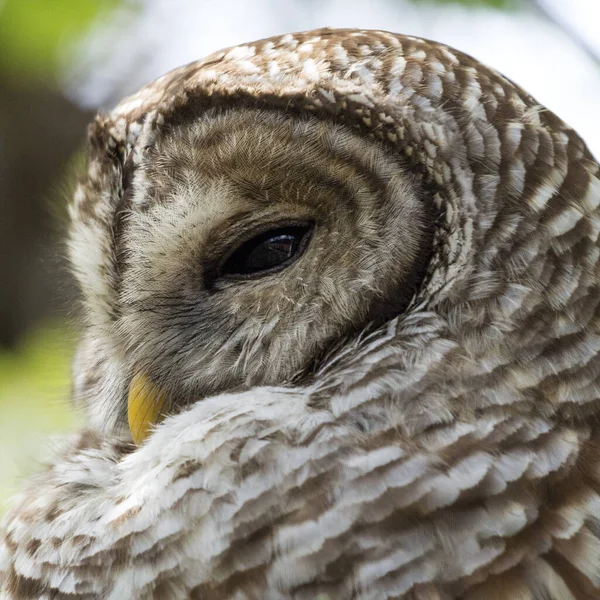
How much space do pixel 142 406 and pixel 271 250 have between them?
434mm

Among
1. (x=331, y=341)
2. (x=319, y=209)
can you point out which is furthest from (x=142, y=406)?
(x=319, y=209)

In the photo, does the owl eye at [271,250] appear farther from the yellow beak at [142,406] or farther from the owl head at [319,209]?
the yellow beak at [142,406]

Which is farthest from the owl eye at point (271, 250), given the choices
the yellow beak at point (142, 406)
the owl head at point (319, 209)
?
the yellow beak at point (142, 406)

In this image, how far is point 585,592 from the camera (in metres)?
1.34

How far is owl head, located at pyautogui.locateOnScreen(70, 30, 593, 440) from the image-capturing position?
5.31 feet

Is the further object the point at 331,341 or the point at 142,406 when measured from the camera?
the point at 142,406

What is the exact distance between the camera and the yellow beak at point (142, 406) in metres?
1.79

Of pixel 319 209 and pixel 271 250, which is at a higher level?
pixel 319 209

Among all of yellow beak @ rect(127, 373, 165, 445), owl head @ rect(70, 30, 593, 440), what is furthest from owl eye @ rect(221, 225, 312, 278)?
yellow beak @ rect(127, 373, 165, 445)

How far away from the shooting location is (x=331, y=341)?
1.68 m

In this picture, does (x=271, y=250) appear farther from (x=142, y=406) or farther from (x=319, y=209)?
(x=142, y=406)

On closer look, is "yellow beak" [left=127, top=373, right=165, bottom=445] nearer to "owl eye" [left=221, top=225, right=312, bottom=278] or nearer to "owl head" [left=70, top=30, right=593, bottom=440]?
"owl head" [left=70, top=30, right=593, bottom=440]

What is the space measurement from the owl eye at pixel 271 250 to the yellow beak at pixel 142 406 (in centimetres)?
32

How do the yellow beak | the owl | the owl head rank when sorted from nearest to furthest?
the owl, the owl head, the yellow beak
